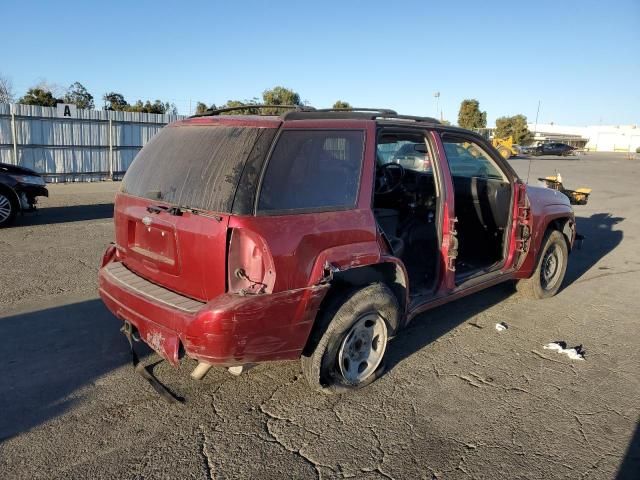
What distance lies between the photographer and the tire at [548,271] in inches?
221

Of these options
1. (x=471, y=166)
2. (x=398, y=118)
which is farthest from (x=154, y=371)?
(x=471, y=166)

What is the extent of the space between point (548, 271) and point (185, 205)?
4392mm

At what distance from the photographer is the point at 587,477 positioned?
2785 mm

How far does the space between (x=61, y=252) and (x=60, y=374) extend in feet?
13.0

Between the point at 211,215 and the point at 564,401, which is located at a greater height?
the point at 211,215

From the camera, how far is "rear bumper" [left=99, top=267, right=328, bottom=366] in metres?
2.90

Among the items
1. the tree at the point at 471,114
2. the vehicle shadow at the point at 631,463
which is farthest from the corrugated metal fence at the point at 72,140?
the tree at the point at 471,114

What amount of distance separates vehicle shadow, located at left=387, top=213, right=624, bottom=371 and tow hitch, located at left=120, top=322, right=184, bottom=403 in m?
1.62

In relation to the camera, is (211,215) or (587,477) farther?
(211,215)

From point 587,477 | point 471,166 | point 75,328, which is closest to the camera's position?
point 587,477

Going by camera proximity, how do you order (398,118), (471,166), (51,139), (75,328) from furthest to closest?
(51,139) < (471,166) < (75,328) < (398,118)

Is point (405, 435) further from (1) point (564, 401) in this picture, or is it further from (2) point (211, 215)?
(2) point (211, 215)

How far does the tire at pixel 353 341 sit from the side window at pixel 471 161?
1903 millimetres

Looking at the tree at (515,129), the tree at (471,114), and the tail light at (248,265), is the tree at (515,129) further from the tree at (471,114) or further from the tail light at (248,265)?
the tail light at (248,265)
